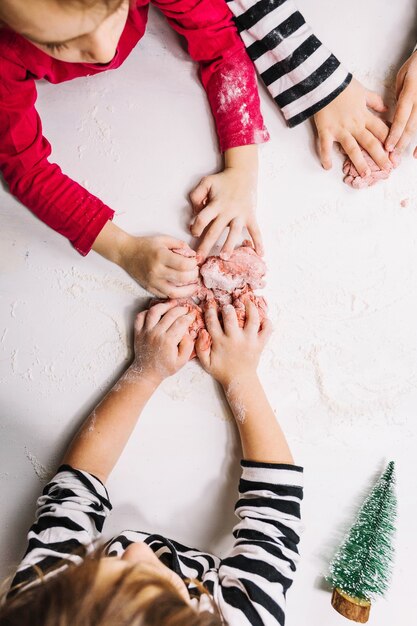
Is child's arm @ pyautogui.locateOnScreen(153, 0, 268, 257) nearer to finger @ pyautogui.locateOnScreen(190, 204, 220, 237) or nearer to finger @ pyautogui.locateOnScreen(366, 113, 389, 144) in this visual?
finger @ pyautogui.locateOnScreen(190, 204, 220, 237)

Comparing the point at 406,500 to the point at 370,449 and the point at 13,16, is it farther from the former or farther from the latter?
the point at 13,16

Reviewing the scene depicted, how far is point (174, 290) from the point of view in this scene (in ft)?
2.73

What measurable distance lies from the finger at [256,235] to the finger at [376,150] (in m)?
0.20

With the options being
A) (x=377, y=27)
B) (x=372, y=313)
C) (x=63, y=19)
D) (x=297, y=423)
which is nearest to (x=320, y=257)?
(x=372, y=313)

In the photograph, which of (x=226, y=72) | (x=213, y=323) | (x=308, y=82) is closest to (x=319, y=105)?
(x=308, y=82)

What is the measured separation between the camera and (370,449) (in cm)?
86

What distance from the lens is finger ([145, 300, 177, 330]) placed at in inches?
33.0

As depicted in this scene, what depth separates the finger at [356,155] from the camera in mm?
834

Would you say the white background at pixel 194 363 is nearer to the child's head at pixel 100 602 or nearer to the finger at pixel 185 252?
the finger at pixel 185 252

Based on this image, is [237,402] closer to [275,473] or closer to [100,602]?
[275,473]

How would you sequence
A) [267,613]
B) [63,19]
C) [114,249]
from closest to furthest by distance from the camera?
[63,19]
[267,613]
[114,249]

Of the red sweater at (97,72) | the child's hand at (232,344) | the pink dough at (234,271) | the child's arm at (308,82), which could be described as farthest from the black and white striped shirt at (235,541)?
the child's arm at (308,82)

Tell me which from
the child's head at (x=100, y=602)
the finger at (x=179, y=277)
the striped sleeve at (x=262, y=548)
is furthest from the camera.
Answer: the finger at (x=179, y=277)

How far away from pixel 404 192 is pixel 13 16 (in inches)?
22.3
